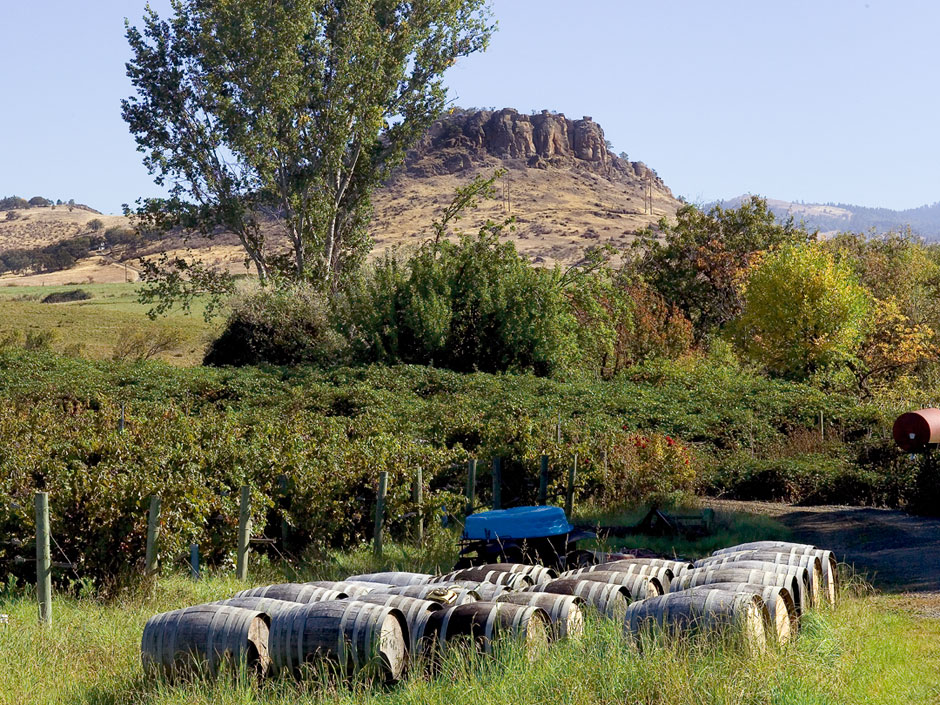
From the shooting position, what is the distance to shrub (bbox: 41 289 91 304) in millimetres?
80188

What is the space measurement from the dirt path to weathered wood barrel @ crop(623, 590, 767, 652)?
183 inches

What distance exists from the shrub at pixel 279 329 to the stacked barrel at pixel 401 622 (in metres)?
26.5

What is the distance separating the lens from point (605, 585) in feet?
25.1

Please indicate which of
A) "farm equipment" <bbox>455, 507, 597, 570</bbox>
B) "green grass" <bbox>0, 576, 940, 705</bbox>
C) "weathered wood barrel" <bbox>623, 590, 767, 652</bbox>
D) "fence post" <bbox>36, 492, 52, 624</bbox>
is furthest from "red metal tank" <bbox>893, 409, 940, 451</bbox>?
"fence post" <bbox>36, 492, 52, 624</bbox>

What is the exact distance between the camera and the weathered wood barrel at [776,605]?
7.07 m

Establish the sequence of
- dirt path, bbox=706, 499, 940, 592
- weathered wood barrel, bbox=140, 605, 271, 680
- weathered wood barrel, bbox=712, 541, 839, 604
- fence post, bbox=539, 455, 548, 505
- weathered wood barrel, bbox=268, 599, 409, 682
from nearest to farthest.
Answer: weathered wood barrel, bbox=268, 599, 409, 682
weathered wood barrel, bbox=140, 605, 271, 680
weathered wood barrel, bbox=712, 541, 839, 604
dirt path, bbox=706, 499, 940, 592
fence post, bbox=539, 455, 548, 505

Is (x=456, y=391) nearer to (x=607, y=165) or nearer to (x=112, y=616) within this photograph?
(x=112, y=616)

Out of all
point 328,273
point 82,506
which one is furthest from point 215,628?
point 328,273

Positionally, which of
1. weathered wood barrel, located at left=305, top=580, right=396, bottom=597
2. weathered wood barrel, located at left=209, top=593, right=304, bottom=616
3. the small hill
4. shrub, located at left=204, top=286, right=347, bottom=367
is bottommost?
weathered wood barrel, located at left=305, top=580, right=396, bottom=597

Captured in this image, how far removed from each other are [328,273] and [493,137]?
116691 mm

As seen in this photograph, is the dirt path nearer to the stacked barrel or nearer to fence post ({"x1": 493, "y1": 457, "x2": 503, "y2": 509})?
fence post ({"x1": 493, "y1": 457, "x2": 503, "y2": 509})

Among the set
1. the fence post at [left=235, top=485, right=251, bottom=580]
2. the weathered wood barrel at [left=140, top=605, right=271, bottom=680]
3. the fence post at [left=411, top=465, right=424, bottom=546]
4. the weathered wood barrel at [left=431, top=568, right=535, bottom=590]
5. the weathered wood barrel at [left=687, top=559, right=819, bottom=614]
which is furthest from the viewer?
the fence post at [left=411, top=465, right=424, bottom=546]

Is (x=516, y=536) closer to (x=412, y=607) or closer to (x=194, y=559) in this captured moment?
(x=194, y=559)

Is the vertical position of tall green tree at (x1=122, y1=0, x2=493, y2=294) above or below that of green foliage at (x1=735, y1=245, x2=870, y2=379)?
above
